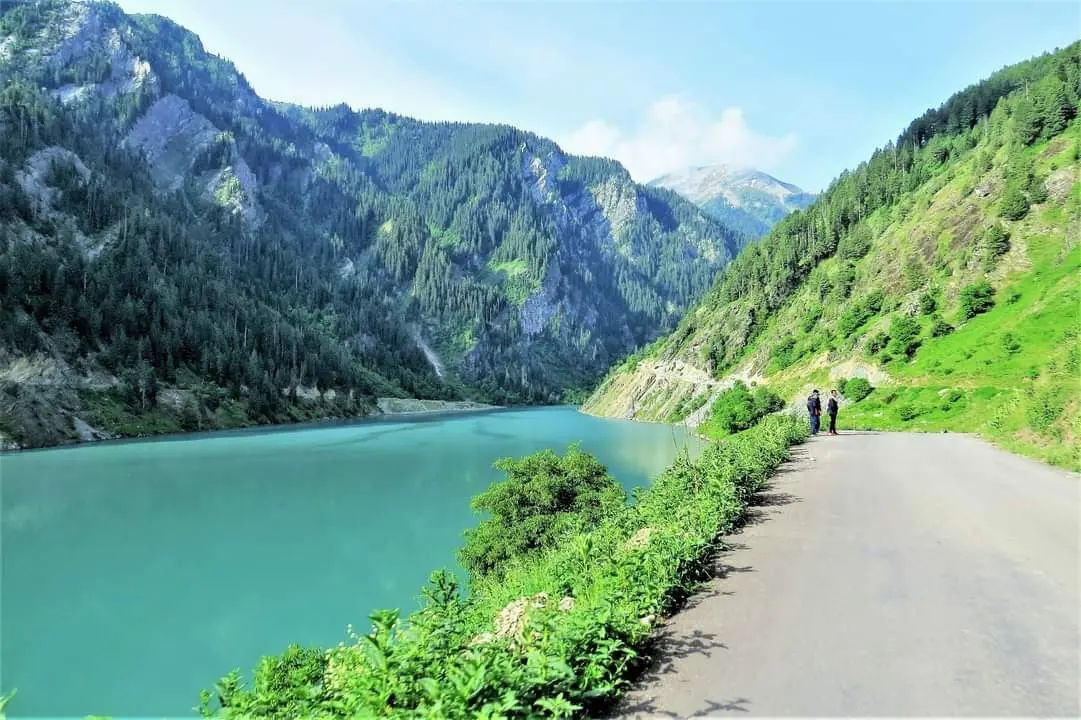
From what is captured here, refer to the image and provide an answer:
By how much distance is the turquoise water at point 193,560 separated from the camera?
20.9 metres

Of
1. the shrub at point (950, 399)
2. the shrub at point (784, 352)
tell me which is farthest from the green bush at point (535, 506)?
the shrub at point (784, 352)

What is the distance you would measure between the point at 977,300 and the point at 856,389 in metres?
17.9

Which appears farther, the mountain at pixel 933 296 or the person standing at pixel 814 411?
the mountain at pixel 933 296

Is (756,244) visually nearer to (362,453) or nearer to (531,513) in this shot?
(362,453)

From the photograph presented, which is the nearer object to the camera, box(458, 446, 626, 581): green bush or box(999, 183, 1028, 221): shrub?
box(458, 446, 626, 581): green bush

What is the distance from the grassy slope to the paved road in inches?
458

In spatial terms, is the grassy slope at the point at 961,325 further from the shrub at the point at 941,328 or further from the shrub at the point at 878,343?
the shrub at the point at 941,328

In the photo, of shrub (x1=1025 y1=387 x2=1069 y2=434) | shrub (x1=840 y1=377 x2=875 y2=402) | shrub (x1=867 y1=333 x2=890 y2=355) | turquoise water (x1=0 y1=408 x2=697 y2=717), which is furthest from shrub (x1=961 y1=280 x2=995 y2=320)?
shrub (x1=1025 y1=387 x2=1069 y2=434)

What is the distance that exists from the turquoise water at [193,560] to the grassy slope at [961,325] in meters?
19.4

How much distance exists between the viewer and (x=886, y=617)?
8516mm

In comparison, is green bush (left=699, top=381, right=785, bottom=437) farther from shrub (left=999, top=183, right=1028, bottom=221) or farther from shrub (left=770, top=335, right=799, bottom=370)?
shrub (left=999, top=183, right=1028, bottom=221)

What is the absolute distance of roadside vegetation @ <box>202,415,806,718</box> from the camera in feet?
18.1

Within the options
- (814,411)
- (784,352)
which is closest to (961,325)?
(784,352)

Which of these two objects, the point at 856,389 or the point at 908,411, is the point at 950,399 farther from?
the point at 856,389
